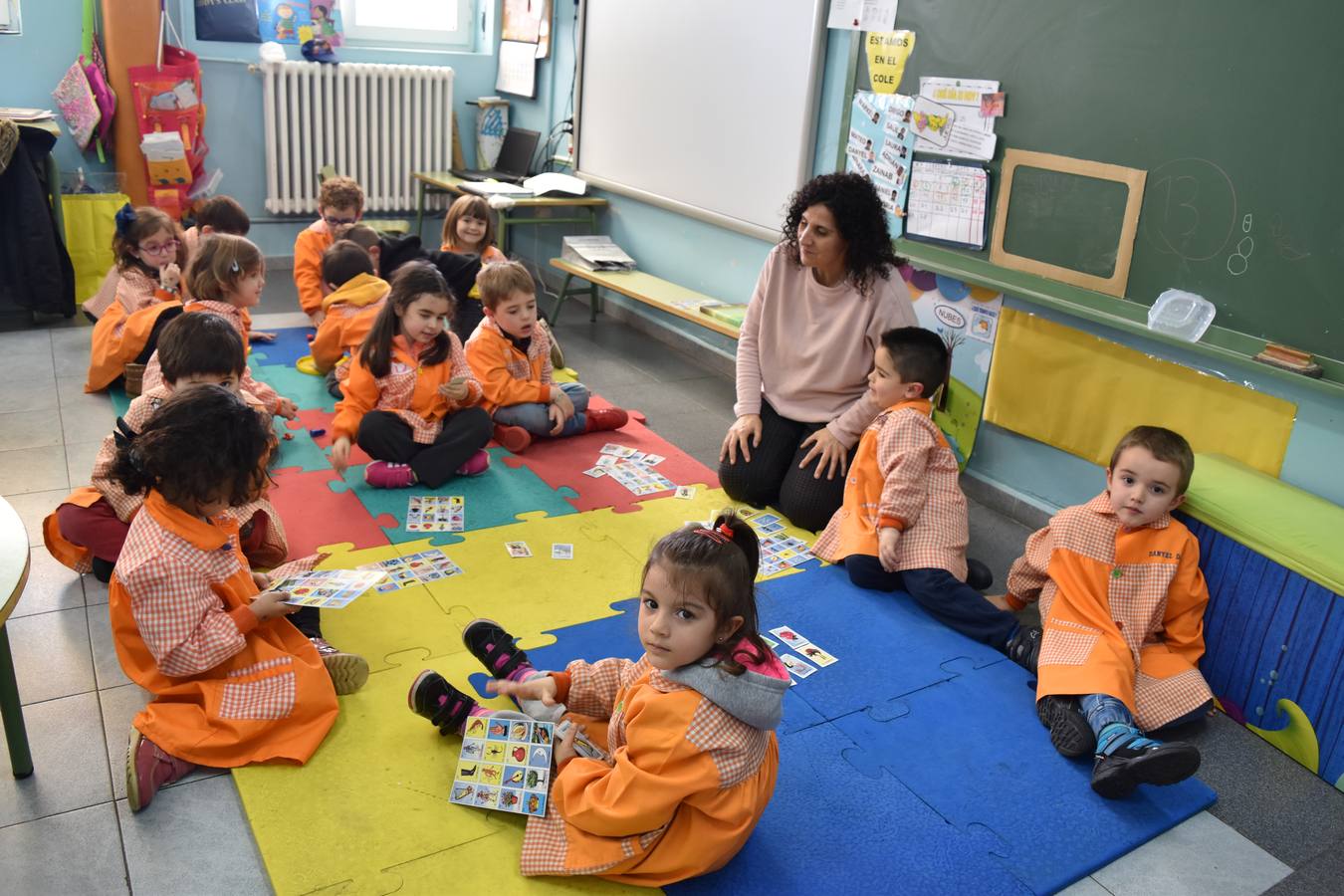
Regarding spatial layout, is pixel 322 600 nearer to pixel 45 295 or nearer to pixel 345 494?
pixel 345 494

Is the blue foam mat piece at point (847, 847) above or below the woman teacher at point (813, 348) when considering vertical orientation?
below

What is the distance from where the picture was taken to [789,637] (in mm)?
3109

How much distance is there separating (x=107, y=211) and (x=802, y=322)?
399 cm

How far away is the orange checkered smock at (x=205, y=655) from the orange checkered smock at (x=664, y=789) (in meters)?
0.65

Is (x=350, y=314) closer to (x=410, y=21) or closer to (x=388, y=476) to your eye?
(x=388, y=476)

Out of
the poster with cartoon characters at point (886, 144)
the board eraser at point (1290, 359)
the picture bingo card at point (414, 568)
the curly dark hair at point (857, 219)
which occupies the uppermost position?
the poster with cartoon characters at point (886, 144)

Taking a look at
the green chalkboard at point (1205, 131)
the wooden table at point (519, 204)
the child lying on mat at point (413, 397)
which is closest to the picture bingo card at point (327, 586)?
the child lying on mat at point (413, 397)

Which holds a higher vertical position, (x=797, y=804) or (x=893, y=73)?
(x=893, y=73)

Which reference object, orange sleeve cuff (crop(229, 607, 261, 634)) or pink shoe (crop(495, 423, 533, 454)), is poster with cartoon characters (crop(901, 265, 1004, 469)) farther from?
orange sleeve cuff (crop(229, 607, 261, 634))

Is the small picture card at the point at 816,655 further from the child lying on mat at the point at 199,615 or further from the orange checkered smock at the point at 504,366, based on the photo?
the orange checkered smock at the point at 504,366

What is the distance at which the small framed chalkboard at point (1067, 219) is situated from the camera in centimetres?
365

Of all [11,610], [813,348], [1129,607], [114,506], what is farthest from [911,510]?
[11,610]

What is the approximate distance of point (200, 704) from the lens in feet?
7.91

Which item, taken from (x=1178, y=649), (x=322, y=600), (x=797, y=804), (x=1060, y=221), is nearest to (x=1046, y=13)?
(x=1060, y=221)
